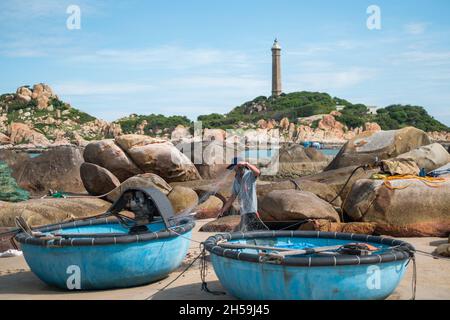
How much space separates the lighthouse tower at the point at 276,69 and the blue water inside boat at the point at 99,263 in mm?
97234

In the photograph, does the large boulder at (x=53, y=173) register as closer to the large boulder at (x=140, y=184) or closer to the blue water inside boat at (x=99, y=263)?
the large boulder at (x=140, y=184)

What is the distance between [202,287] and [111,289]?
1.23m

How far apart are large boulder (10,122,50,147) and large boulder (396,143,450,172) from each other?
71.4 metres

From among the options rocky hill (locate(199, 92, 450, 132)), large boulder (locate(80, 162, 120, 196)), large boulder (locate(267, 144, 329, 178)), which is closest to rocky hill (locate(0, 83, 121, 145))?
rocky hill (locate(199, 92, 450, 132))

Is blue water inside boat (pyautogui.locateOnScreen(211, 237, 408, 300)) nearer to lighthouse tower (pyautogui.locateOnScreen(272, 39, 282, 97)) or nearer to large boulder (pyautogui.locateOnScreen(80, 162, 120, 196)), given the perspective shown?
large boulder (pyautogui.locateOnScreen(80, 162, 120, 196))

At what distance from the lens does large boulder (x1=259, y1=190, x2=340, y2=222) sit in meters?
11.7

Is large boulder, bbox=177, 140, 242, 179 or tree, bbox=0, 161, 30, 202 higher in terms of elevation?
large boulder, bbox=177, 140, 242, 179

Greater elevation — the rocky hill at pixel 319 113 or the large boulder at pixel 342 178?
the rocky hill at pixel 319 113

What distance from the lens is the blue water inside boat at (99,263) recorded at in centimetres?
774

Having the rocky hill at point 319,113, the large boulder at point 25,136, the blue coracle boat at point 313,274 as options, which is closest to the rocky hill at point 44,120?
the large boulder at point 25,136

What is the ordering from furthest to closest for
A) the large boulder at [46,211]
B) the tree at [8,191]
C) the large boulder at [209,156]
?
the large boulder at [209,156], the tree at [8,191], the large boulder at [46,211]

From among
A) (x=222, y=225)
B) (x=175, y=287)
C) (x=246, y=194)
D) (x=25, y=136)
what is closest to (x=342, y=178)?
(x=222, y=225)

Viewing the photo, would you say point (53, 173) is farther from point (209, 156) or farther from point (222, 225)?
point (222, 225)
